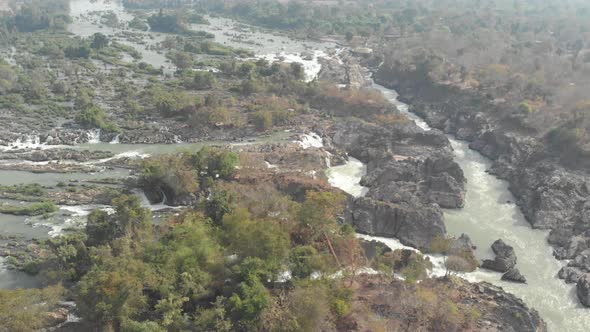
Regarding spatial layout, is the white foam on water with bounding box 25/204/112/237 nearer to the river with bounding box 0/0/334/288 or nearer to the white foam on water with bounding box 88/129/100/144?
the river with bounding box 0/0/334/288

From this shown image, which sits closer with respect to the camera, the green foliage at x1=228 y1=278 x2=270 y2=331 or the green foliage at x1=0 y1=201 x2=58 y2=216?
the green foliage at x1=228 y1=278 x2=270 y2=331

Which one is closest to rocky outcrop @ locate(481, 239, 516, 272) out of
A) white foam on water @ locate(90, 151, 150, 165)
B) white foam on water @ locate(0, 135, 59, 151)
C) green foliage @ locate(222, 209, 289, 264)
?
green foliage @ locate(222, 209, 289, 264)

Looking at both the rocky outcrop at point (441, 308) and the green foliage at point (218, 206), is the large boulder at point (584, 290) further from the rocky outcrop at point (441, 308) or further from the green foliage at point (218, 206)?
the green foliage at point (218, 206)

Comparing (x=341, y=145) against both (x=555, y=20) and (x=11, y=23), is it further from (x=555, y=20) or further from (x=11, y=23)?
(x=555, y=20)

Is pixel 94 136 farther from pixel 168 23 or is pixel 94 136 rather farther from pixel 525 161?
pixel 168 23

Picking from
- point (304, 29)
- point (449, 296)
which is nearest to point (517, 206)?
point (449, 296)
